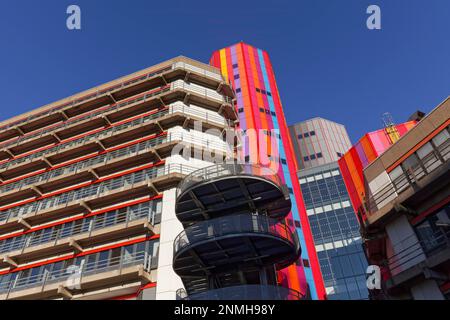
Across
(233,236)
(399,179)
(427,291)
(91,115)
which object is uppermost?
(91,115)

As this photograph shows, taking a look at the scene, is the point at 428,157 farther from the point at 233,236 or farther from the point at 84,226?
the point at 84,226

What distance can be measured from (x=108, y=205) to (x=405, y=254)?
2346cm

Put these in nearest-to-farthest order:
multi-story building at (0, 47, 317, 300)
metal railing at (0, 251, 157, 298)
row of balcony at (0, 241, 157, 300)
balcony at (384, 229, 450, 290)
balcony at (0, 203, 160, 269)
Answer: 1. balcony at (384, 229, 450, 290)
2. multi-story building at (0, 47, 317, 300)
3. row of balcony at (0, 241, 157, 300)
4. metal railing at (0, 251, 157, 298)
5. balcony at (0, 203, 160, 269)

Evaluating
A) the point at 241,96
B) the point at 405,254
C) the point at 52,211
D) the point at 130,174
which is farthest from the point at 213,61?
the point at 405,254

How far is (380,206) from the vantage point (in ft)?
67.7

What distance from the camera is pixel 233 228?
18812 mm

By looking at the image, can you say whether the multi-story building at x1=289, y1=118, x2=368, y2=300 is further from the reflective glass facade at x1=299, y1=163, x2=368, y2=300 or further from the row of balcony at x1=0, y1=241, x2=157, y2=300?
the row of balcony at x1=0, y1=241, x2=157, y2=300

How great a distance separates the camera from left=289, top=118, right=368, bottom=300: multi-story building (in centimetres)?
5119

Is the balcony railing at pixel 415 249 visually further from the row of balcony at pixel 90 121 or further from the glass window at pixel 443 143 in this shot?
the row of balcony at pixel 90 121

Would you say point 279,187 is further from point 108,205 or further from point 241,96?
point 241,96

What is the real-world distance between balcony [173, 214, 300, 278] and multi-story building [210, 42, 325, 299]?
1051 centimetres

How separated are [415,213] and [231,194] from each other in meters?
10.5

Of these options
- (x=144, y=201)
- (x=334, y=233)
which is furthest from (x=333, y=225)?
(x=144, y=201)

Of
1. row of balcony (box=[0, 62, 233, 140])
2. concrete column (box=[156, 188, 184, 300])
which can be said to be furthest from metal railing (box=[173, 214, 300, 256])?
row of balcony (box=[0, 62, 233, 140])
